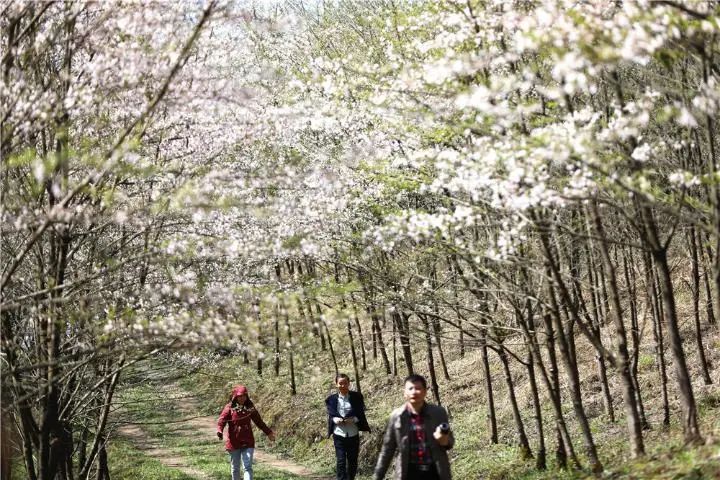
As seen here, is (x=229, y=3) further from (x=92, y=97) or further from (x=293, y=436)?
(x=293, y=436)

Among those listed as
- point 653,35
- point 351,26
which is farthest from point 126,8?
point 351,26

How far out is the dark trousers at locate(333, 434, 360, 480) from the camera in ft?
34.3

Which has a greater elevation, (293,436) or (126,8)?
(126,8)

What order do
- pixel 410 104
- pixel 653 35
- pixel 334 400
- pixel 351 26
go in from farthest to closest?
1. pixel 351 26
2. pixel 334 400
3. pixel 410 104
4. pixel 653 35

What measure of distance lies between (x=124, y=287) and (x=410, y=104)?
4.77 m

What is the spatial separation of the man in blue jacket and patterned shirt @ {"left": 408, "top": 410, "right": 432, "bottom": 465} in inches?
164

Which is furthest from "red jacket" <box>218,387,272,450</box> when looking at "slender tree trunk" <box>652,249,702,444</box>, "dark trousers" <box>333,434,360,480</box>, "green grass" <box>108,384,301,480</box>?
"slender tree trunk" <box>652,249,702,444</box>

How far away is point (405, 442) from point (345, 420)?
4291mm

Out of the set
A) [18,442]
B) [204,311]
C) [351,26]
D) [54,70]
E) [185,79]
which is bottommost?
[18,442]

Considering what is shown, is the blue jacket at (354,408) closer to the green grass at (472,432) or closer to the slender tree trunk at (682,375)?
the green grass at (472,432)

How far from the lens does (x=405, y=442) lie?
20.3 feet

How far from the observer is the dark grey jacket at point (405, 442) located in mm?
6164

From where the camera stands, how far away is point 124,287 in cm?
999

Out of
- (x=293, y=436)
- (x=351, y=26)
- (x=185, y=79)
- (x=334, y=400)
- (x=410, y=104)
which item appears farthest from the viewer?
(x=293, y=436)
